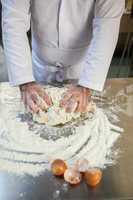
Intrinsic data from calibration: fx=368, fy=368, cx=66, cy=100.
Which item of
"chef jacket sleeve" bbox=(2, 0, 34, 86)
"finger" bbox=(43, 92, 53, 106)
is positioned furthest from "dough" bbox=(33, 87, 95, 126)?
"chef jacket sleeve" bbox=(2, 0, 34, 86)

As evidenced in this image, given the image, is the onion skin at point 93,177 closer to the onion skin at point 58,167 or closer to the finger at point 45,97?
the onion skin at point 58,167

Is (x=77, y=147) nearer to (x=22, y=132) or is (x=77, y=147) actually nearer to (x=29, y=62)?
(x=22, y=132)

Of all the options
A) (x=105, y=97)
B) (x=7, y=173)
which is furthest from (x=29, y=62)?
(x=7, y=173)

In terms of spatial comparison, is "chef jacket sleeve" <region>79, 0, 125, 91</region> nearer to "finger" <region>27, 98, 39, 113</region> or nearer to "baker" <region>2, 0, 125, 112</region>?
"baker" <region>2, 0, 125, 112</region>

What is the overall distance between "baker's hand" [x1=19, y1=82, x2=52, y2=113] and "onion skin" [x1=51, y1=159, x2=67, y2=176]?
20 cm

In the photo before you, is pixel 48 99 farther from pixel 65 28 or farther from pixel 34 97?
pixel 65 28

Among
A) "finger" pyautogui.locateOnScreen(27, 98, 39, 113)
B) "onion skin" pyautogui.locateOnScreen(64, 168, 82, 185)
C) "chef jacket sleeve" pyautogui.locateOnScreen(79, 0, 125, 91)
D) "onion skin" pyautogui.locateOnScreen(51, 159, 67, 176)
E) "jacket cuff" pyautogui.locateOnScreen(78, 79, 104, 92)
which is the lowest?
"onion skin" pyautogui.locateOnScreen(64, 168, 82, 185)

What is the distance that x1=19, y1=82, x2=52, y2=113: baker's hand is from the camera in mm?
1036

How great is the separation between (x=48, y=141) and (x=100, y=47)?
0.32 metres

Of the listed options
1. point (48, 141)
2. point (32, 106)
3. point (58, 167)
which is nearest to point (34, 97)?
point (32, 106)

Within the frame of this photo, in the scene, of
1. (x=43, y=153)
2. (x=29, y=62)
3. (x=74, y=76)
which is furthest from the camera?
(x=74, y=76)

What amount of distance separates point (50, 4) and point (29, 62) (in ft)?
0.61

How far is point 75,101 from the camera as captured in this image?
3.43 feet

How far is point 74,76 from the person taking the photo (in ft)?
4.30
